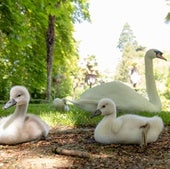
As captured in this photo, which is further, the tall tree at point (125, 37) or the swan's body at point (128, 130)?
the tall tree at point (125, 37)

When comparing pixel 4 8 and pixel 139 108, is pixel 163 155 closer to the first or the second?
pixel 139 108

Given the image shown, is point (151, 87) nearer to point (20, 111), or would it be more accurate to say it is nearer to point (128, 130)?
point (128, 130)

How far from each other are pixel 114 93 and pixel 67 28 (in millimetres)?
11175

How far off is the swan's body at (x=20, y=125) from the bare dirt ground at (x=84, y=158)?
0.09 meters

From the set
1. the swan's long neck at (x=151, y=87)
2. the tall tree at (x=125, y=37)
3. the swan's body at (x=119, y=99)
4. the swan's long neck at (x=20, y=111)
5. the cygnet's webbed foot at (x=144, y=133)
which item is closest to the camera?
the cygnet's webbed foot at (x=144, y=133)

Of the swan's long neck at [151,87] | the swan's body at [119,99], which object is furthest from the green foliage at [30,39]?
the swan's body at [119,99]

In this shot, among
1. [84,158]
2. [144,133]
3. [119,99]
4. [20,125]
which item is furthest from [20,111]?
[119,99]

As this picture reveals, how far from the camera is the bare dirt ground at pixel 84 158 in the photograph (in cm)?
317

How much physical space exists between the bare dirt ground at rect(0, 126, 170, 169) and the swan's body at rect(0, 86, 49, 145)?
9 cm

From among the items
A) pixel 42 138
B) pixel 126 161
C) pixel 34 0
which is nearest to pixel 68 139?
pixel 42 138

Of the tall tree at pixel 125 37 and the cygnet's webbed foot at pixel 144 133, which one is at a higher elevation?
the tall tree at pixel 125 37

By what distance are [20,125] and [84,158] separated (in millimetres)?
1075

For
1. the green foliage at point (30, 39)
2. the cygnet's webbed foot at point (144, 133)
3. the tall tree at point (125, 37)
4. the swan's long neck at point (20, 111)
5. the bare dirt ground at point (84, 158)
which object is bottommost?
the bare dirt ground at point (84, 158)

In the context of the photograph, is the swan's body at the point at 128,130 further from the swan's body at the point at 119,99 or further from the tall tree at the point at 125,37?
the tall tree at the point at 125,37
